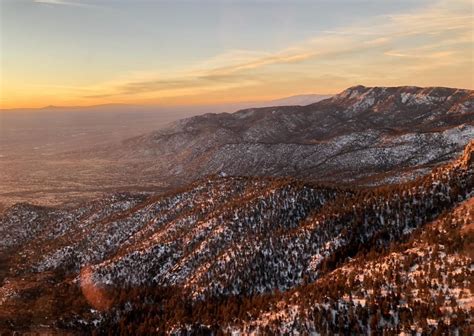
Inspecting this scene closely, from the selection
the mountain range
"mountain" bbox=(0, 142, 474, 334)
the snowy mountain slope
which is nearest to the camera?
the snowy mountain slope

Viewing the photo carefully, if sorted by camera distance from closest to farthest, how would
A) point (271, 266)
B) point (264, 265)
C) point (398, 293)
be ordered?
point (398, 293) < point (271, 266) < point (264, 265)

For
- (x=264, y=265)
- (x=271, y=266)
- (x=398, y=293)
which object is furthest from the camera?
(x=264, y=265)

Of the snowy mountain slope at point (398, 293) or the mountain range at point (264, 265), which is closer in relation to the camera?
the snowy mountain slope at point (398, 293)

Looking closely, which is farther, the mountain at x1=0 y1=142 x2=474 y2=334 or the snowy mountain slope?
the mountain at x1=0 y1=142 x2=474 y2=334

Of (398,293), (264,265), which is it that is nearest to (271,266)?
(264,265)

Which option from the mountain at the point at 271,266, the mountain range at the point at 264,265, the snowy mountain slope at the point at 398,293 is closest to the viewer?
the snowy mountain slope at the point at 398,293

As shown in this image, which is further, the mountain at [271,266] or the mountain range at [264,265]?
the mountain at [271,266]

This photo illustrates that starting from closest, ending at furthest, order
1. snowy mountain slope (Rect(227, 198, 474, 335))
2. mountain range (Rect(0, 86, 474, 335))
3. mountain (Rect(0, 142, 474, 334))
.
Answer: snowy mountain slope (Rect(227, 198, 474, 335)) < mountain range (Rect(0, 86, 474, 335)) < mountain (Rect(0, 142, 474, 334))

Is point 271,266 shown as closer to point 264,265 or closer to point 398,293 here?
point 264,265

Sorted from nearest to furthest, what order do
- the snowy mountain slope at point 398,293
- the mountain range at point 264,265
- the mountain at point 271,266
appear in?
the snowy mountain slope at point 398,293 < the mountain range at point 264,265 < the mountain at point 271,266
